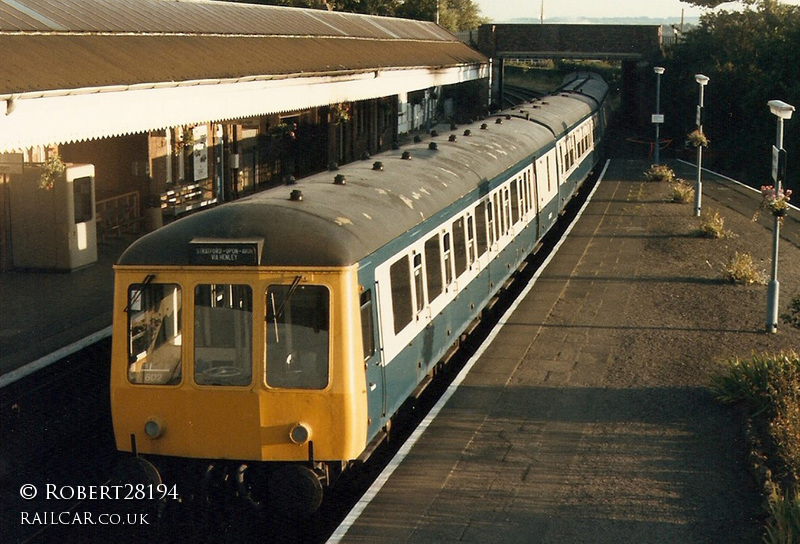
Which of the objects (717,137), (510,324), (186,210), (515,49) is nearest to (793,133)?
(717,137)

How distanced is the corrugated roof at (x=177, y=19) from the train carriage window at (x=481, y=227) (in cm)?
859

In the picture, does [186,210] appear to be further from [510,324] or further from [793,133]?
[793,133]

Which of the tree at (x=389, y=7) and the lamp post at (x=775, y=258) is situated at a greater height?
the tree at (x=389, y=7)

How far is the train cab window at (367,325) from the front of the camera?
9508mm

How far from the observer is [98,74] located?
1716cm

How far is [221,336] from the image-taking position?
30.1 feet

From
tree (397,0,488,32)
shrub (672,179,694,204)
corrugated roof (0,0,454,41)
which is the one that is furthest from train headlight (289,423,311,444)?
tree (397,0,488,32)

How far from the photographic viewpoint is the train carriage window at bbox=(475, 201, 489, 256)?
1524cm

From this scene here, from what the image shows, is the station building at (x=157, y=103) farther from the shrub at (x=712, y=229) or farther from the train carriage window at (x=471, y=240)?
the shrub at (x=712, y=229)

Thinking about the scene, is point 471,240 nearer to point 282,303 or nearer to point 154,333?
point 282,303

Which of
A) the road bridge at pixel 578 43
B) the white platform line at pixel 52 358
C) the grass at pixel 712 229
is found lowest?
the white platform line at pixel 52 358

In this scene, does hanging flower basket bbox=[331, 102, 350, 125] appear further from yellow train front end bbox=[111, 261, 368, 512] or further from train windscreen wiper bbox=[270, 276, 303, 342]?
train windscreen wiper bbox=[270, 276, 303, 342]

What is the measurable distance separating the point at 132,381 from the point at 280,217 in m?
2.01

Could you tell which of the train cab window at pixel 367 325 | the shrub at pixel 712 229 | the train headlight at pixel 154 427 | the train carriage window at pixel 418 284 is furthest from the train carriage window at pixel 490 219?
the shrub at pixel 712 229
